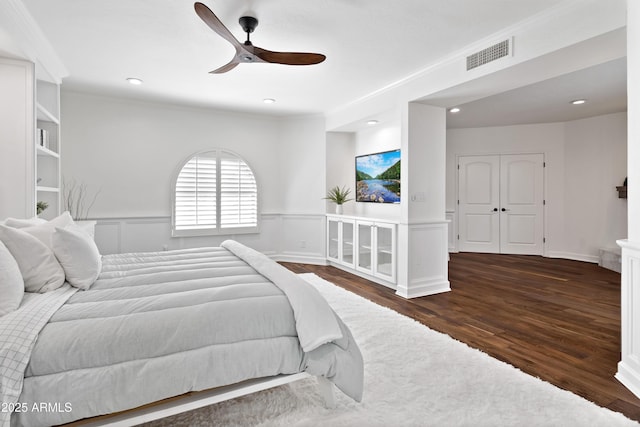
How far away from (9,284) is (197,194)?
3997 mm

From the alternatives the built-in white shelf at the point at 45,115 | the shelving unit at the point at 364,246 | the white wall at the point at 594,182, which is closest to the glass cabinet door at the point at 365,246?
the shelving unit at the point at 364,246

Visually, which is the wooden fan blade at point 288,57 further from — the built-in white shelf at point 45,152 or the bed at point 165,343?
the built-in white shelf at point 45,152

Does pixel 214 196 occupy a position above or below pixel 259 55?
below

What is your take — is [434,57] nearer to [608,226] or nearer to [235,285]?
[235,285]

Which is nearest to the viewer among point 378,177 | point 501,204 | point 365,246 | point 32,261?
point 32,261

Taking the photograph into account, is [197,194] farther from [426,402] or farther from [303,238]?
[426,402]

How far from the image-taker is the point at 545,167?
22.0 ft

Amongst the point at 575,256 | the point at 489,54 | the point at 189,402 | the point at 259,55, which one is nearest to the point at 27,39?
the point at 259,55

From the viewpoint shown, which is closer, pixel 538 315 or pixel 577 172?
pixel 538 315

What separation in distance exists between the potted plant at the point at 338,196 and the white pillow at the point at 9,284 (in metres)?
4.35

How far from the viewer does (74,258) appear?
79.0 inches

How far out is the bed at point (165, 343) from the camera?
1.37 meters

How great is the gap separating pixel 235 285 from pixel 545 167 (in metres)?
6.91

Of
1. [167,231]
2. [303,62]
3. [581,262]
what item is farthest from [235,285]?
[581,262]
